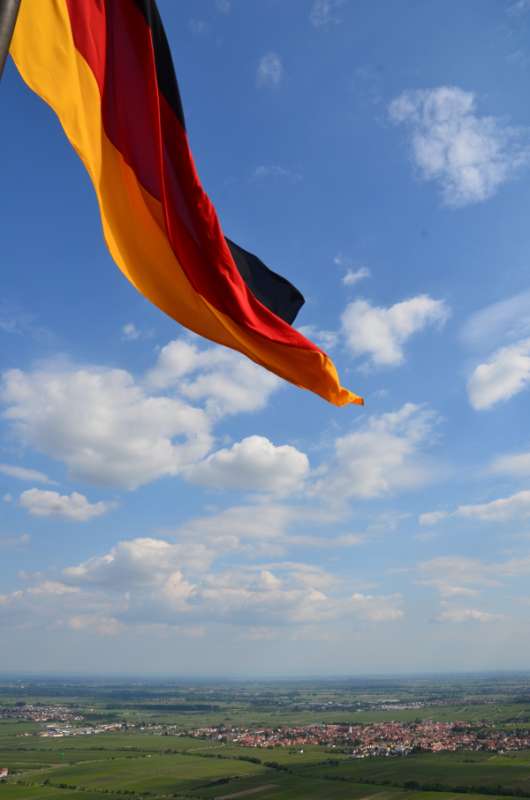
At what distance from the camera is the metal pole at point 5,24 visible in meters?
3.29

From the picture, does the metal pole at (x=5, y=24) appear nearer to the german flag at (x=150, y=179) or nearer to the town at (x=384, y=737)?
the german flag at (x=150, y=179)

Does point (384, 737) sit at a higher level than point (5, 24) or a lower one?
lower

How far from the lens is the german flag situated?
18.0 ft

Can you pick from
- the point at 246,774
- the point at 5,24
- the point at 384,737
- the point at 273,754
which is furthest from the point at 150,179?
the point at 384,737

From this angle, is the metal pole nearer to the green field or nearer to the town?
the green field

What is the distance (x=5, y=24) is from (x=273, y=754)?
9015 centimetres

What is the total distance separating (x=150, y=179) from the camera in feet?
18.9

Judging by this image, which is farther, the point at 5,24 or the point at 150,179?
the point at 150,179

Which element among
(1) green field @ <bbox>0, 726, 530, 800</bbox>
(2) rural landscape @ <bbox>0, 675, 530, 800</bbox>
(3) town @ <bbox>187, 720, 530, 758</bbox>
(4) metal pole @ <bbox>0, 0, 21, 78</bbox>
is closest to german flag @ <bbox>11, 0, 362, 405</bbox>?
(4) metal pole @ <bbox>0, 0, 21, 78</bbox>

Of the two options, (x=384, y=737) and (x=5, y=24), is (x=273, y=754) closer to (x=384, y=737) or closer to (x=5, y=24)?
(x=384, y=737)

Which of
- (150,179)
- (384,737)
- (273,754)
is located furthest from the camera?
(384,737)

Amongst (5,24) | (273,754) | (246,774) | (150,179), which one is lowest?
(273,754)

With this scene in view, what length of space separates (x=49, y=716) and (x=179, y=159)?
515 ft

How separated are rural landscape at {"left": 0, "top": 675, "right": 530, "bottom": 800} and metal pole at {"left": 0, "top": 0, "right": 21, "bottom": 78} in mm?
56149
